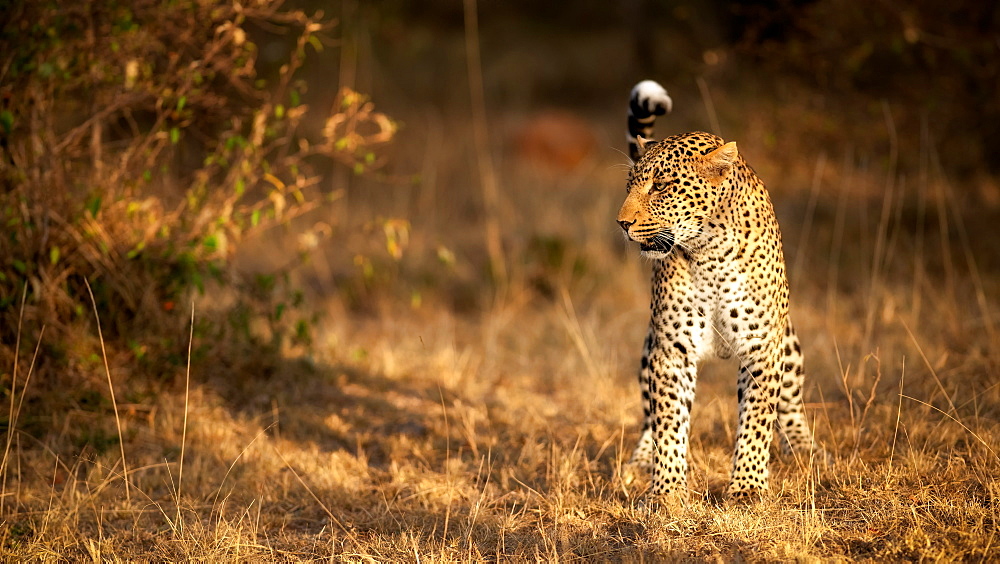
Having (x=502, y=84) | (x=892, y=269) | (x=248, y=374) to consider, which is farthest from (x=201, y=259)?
(x=502, y=84)

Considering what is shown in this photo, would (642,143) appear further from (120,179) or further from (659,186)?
(120,179)

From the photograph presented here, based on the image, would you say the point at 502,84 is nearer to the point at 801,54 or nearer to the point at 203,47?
the point at 801,54

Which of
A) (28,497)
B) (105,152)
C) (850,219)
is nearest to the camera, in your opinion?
(28,497)

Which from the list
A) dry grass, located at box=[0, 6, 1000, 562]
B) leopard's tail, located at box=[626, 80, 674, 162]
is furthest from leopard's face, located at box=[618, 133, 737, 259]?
dry grass, located at box=[0, 6, 1000, 562]

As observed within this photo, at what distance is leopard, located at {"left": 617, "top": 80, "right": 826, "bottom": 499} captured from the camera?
14.5 feet

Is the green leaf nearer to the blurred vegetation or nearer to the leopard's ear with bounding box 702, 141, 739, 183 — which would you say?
the blurred vegetation

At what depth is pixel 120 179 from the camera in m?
6.02

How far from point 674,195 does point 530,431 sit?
1967 millimetres

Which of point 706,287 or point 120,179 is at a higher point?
point 706,287

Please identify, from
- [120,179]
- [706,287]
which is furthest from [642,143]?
[120,179]

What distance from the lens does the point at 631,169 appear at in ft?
15.0

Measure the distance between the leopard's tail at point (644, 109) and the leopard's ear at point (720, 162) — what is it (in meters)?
0.45

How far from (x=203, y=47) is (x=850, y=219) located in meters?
6.05

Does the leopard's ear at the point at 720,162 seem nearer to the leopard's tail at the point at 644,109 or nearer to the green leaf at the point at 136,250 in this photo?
the leopard's tail at the point at 644,109
